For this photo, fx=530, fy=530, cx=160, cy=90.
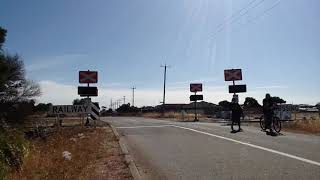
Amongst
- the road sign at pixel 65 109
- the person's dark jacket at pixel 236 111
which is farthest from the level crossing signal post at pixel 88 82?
the person's dark jacket at pixel 236 111

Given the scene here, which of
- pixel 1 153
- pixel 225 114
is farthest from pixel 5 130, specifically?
pixel 225 114

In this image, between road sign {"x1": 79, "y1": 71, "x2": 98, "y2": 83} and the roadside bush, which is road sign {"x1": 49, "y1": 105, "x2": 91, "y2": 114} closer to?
road sign {"x1": 79, "y1": 71, "x2": 98, "y2": 83}

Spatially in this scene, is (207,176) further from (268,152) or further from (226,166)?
(268,152)

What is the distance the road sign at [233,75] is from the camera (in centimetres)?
4453

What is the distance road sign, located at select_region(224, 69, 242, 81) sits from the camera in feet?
146

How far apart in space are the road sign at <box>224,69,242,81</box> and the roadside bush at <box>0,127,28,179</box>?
31074mm

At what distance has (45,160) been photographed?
14125 millimetres

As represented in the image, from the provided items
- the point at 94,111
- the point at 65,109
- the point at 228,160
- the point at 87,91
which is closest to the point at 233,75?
the point at 87,91

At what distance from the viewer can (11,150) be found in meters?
13.3

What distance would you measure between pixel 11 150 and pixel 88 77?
15881 mm

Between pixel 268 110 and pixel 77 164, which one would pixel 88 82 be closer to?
pixel 268 110

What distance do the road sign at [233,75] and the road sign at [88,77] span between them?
Result: 18.2 meters

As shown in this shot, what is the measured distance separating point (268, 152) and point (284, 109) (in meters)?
26.7

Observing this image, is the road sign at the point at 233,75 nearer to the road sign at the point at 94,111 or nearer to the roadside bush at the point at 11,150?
the road sign at the point at 94,111
